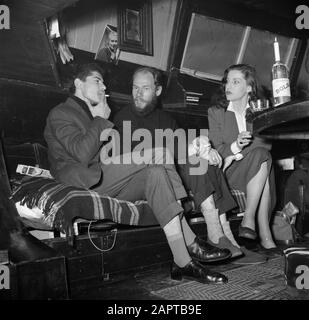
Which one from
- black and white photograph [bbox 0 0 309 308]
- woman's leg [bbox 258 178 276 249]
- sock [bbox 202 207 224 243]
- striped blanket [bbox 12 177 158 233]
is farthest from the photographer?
woman's leg [bbox 258 178 276 249]

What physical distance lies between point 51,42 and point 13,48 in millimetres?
371

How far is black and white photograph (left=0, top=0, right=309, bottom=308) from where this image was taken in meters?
1.49

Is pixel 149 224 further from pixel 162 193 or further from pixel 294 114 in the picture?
pixel 294 114

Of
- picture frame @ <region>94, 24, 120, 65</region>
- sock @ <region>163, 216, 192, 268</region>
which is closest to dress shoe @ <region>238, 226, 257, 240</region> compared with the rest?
sock @ <region>163, 216, 192, 268</region>

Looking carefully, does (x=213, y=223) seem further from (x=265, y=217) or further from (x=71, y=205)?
(x=71, y=205)

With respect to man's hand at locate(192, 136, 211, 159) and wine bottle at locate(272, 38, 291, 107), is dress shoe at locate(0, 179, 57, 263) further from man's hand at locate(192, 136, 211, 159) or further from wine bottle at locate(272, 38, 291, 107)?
wine bottle at locate(272, 38, 291, 107)

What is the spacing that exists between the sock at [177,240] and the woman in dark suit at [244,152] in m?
0.53

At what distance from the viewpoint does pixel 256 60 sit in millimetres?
4297

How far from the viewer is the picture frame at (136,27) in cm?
317

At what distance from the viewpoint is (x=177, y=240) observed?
1.81 m

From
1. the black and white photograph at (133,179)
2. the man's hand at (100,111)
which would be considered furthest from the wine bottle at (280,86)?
the man's hand at (100,111)

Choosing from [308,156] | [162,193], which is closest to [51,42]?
[162,193]

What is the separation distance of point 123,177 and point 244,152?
1007 millimetres

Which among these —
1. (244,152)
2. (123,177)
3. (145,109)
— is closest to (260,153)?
(244,152)
